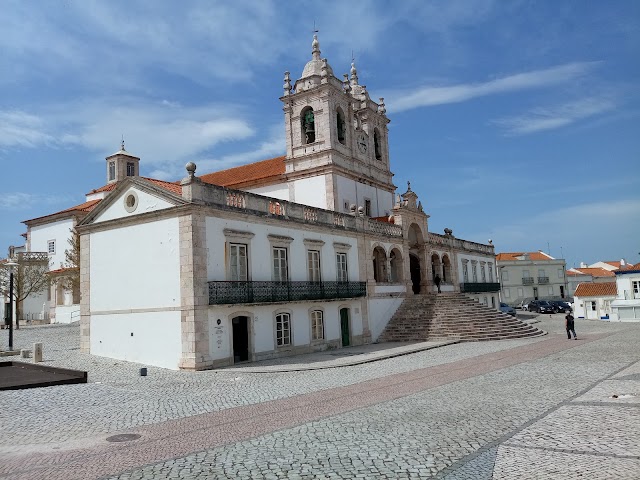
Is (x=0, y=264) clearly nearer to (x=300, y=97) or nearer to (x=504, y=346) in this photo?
(x=300, y=97)

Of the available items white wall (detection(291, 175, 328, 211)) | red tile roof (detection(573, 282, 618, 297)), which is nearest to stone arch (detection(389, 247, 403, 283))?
white wall (detection(291, 175, 328, 211))

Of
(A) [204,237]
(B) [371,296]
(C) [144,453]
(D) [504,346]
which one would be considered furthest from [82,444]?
(B) [371,296]

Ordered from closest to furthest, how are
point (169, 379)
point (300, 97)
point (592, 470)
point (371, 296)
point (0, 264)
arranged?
point (592, 470) → point (169, 379) → point (371, 296) → point (300, 97) → point (0, 264)

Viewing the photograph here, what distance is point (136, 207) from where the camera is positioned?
767 inches

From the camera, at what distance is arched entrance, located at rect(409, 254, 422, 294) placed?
3347 cm

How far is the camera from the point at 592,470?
6.23 m

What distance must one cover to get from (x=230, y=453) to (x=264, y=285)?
12.3 meters

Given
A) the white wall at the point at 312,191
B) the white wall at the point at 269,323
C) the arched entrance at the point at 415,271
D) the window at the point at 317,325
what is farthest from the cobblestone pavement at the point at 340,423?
the arched entrance at the point at 415,271

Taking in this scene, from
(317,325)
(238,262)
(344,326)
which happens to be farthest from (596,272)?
(238,262)

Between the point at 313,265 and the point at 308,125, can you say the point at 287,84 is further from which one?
the point at 313,265

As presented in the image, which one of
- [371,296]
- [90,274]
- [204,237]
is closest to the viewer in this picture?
[204,237]

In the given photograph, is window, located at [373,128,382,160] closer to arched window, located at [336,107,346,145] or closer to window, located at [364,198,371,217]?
window, located at [364,198,371,217]

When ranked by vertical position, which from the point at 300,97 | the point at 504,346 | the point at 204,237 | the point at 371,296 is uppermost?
the point at 300,97

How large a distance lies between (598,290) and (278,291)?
3120 centimetres
